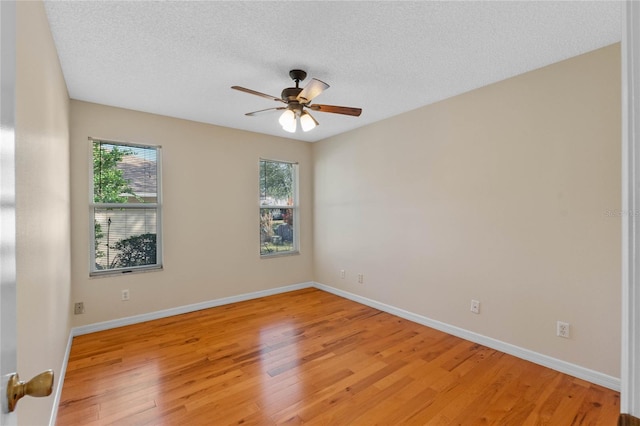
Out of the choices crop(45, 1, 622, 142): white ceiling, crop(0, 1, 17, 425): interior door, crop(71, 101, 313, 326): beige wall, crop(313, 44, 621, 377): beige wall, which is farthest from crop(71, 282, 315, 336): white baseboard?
crop(0, 1, 17, 425): interior door

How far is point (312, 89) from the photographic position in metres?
2.29

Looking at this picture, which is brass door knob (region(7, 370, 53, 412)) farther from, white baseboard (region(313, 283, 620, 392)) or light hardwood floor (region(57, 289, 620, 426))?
white baseboard (region(313, 283, 620, 392))

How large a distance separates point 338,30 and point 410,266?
266 cm

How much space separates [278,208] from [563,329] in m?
3.77

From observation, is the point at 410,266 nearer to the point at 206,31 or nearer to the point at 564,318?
the point at 564,318

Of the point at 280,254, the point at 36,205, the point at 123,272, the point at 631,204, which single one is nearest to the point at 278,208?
the point at 280,254

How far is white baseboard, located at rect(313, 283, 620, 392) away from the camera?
2.26 meters

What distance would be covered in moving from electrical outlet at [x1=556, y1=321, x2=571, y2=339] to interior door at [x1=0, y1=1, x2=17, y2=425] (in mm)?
3248

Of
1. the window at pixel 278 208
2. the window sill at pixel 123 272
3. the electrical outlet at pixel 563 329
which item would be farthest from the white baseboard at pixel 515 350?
the window sill at pixel 123 272

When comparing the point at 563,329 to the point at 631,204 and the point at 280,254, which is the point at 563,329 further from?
the point at 280,254

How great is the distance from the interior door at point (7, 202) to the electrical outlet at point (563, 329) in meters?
3.25

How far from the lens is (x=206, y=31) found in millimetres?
2029

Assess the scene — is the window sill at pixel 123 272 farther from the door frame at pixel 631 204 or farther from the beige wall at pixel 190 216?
the door frame at pixel 631 204

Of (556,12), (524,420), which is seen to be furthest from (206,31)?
(524,420)
